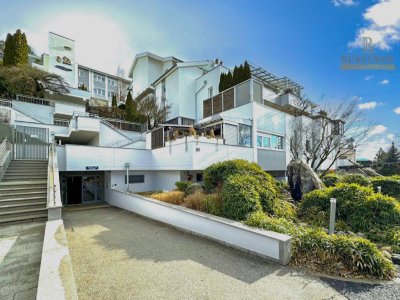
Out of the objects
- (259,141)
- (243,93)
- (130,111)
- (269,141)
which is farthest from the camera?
(130,111)

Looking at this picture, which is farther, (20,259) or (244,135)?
(244,135)

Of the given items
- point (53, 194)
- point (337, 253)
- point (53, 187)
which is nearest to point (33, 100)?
point (53, 187)

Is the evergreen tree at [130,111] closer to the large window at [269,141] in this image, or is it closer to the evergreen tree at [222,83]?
the evergreen tree at [222,83]

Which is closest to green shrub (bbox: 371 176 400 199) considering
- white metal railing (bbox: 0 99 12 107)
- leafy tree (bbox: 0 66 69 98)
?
white metal railing (bbox: 0 99 12 107)

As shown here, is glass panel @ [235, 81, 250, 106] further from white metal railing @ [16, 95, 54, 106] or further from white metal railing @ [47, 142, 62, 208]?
white metal railing @ [16, 95, 54, 106]

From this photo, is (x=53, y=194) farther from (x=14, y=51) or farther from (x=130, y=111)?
(x=14, y=51)

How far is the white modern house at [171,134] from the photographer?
42.8 ft

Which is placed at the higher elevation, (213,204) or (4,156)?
(4,156)

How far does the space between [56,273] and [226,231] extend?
4.01 m

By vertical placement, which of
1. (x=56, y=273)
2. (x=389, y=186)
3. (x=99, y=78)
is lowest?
(x=389, y=186)

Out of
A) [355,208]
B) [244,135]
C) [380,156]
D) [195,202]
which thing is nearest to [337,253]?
[355,208]

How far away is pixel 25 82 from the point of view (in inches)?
836

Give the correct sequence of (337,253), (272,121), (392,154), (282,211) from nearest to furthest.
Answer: (337,253) → (282,211) → (272,121) → (392,154)

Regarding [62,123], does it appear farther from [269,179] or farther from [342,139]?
[342,139]
